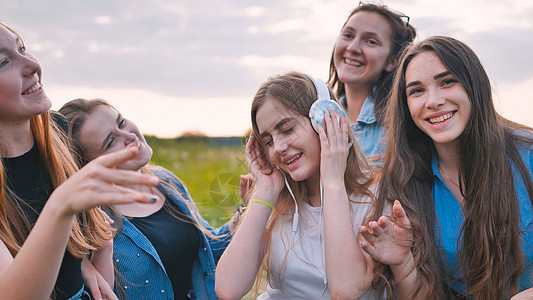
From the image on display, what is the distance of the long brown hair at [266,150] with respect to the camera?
9.48ft

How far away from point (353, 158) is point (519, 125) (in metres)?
1.07

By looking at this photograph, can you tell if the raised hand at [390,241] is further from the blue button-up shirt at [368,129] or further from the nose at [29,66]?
the nose at [29,66]

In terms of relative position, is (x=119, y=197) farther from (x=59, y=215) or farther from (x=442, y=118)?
(x=442, y=118)

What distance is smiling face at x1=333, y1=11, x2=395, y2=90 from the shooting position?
440 centimetres

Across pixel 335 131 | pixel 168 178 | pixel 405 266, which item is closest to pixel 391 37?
pixel 335 131

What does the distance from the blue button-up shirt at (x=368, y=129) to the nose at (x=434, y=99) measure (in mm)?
1349

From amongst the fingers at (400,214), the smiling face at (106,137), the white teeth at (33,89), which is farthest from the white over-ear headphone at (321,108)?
the white teeth at (33,89)

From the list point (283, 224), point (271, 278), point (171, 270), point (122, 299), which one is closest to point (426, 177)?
point (283, 224)

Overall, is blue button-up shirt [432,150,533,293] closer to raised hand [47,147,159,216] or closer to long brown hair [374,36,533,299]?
long brown hair [374,36,533,299]

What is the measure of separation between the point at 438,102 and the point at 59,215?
201 cm

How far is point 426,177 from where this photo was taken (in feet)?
9.71

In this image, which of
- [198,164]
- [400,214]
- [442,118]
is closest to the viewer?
[400,214]

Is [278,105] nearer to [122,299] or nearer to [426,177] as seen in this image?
[426,177]

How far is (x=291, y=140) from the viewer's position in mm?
A: 2828
